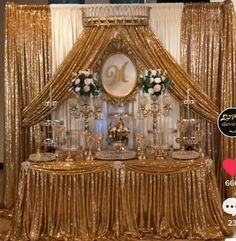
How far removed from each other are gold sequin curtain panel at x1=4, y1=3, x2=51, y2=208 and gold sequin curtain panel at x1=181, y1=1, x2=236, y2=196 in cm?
120

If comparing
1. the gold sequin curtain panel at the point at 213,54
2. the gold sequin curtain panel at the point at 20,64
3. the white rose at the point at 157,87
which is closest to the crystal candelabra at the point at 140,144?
the white rose at the point at 157,87

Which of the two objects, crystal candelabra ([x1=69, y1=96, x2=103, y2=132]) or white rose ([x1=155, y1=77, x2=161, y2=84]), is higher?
white rose ([x1=155, y1=77, x2=161, y2=84])

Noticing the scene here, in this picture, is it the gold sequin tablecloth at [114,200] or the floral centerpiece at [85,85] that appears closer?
the gold sequin tablecloth at [114,200]

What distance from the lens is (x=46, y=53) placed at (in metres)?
4.22

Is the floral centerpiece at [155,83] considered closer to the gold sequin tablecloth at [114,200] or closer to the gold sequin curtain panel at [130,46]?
the gold sequin curtain panel at [130,46]

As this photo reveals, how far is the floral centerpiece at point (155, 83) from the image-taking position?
3852 millimetres

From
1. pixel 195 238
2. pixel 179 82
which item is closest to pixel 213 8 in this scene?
pixel 179 82

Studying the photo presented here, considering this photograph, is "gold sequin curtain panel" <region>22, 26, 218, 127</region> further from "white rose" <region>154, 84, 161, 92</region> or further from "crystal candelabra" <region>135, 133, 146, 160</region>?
"crystal candelabra" <region>135, 133, 146, 160</region>

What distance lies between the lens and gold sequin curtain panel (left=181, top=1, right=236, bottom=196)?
13.6 ft

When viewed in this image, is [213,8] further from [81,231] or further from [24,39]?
[81,231]

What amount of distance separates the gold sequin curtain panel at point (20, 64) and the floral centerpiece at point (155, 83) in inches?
35.2

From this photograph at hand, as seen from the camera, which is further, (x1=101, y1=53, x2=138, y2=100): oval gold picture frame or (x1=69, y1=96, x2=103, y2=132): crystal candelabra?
(x1=101, y1=53, x2=138, y2=100): oval gold picture frame

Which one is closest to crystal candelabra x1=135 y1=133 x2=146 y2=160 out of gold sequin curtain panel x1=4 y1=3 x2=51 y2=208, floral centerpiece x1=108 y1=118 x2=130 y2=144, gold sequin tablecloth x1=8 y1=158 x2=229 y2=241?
floral centerpiece x1=108 y1=118 x2=130 y2=144

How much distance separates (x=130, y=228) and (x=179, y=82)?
1.30m
